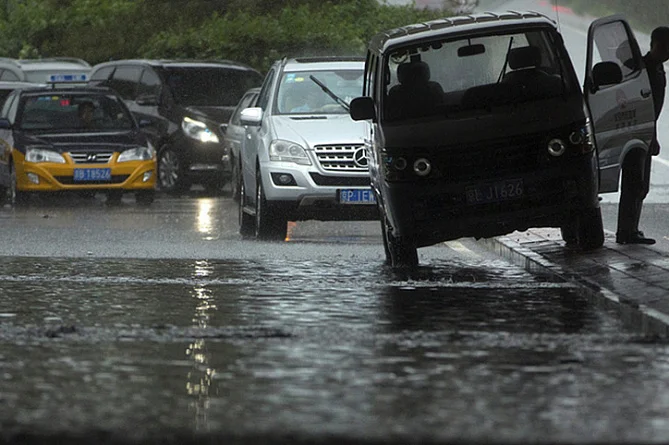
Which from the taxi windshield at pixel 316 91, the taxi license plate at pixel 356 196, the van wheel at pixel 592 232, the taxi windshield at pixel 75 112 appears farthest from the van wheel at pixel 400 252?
the taxi windshield at pixel 75 112

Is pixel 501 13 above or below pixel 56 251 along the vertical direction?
above

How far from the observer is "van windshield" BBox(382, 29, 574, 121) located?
47.4 ft

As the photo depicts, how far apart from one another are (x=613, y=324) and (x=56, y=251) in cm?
735

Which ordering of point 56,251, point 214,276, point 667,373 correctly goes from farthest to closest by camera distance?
point 56,251, point 214,276, point 667,373

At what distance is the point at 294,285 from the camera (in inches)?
523

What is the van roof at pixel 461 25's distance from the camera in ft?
48.3

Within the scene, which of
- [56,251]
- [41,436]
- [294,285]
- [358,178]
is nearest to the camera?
[41,436]

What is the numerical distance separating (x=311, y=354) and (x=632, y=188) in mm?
6700

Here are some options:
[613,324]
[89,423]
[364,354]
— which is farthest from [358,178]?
[89,423]

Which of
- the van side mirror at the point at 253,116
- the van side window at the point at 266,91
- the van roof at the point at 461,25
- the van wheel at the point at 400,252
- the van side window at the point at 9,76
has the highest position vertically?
the van roof at the point at 461,25

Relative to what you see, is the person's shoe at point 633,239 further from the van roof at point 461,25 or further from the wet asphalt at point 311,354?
the van roof at point 461,25

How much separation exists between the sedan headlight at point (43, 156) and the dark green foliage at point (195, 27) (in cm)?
1310

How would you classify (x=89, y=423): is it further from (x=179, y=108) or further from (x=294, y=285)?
(x=179, y=108)

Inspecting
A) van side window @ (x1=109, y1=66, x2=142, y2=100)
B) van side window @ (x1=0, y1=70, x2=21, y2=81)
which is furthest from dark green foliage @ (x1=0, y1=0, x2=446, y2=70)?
van side window @ (x1=109, y1=66, x2=142, y2=100)
